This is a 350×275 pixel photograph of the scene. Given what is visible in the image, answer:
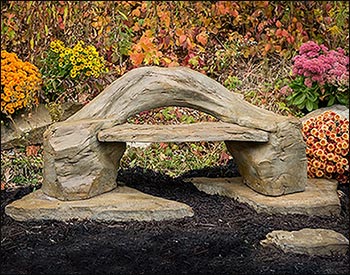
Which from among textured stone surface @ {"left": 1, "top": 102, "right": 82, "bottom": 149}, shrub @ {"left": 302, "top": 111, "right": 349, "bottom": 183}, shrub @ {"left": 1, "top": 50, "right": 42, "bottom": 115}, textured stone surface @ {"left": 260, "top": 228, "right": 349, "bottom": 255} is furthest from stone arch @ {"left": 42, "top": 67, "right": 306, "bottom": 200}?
textured stone surface @ {"left": 1, "top": 102, "right": 82, "bottom": 149}

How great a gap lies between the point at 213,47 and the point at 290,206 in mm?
2820

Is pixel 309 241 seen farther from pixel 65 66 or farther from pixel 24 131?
pixel 65 66

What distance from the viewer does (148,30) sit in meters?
6.46

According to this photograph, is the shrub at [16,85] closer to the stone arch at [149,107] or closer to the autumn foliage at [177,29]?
the autumn foliage at [177,29]

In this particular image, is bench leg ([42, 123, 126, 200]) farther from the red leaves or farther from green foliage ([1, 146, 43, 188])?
the red leaves

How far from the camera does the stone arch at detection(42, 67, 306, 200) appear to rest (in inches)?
159

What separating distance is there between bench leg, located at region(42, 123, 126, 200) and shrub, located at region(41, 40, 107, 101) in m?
1.59

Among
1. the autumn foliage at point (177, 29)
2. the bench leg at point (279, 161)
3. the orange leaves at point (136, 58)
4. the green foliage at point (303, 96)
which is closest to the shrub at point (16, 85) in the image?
the autumn foliage at point (177, 29)

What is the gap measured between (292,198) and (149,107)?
951mm

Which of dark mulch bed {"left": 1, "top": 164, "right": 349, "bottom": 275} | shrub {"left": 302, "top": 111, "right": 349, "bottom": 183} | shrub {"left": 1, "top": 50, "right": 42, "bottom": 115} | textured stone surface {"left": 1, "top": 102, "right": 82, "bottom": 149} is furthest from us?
textured stone surface {"left": 1, "top": 102, "right": 82, "bottom": 149}

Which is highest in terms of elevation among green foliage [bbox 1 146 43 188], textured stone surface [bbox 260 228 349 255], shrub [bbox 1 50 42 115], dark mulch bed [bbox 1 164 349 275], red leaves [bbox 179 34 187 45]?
red leaves [bbox 179 34 187 45]

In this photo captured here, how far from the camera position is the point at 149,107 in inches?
164

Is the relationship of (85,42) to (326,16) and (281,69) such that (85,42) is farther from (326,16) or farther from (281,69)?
(326,16)

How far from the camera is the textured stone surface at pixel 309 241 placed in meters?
3.43
